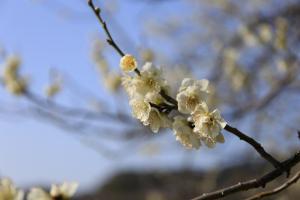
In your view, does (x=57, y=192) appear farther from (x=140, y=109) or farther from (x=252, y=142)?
(x=252, y=142)

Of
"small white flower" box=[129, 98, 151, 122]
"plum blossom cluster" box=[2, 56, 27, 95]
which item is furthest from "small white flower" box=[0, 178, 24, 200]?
"plum blossom cluster" box=[2, 56, 27, 95]

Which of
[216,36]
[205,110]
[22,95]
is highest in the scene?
[216,36]

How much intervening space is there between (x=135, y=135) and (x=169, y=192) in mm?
2949

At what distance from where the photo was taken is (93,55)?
14.7 feet

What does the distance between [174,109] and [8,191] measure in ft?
1.45

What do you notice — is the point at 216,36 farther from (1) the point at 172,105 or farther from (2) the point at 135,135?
(1) the point at 172,105

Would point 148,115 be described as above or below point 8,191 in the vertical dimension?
above

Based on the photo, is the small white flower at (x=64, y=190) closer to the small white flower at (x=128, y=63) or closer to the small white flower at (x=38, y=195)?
the small white flower at (x=38, y=195)

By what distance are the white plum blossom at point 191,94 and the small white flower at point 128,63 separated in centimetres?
13

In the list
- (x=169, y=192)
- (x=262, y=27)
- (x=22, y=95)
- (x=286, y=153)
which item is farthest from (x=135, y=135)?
(x=169, y=192)

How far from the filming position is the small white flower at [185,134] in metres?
1.27

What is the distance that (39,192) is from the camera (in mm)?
1312

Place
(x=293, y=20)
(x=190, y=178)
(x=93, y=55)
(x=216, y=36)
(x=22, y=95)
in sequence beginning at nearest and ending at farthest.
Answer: (x=22, y=95) < (x=293, y=20) < (x=93, y=55) < (x=190, y=178) < (x=216, y=36)

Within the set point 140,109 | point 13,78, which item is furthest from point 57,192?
point 13,78
